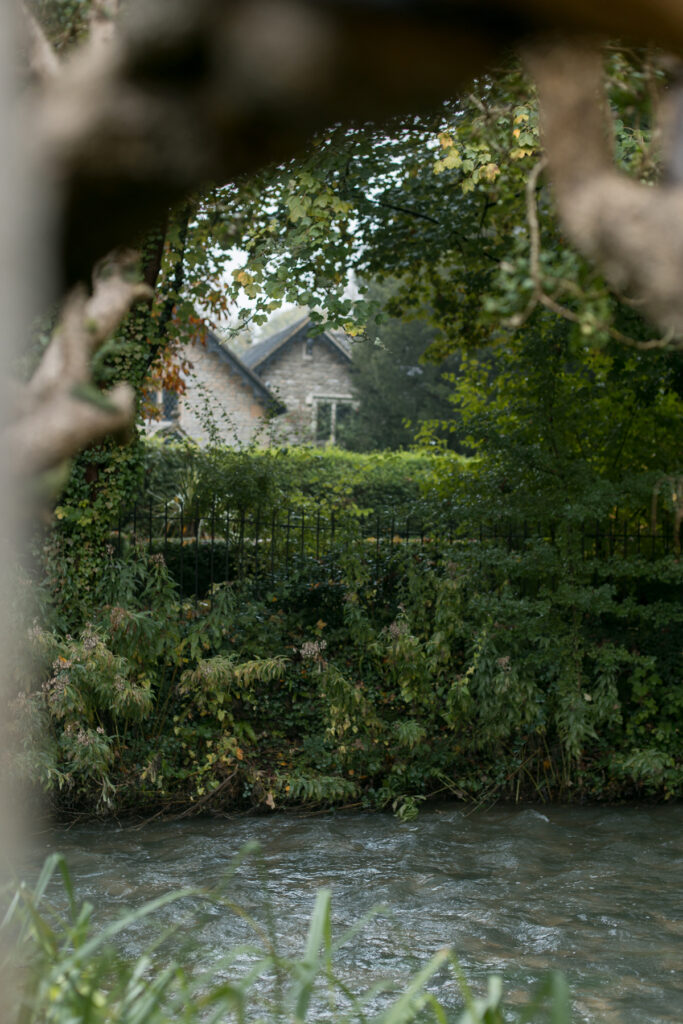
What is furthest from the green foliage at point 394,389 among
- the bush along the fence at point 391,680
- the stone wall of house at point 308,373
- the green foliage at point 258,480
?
the bush along the fence at point 391,680

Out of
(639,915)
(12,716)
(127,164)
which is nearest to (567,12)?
(127,164)

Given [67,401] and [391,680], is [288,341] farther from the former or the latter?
[67,401]

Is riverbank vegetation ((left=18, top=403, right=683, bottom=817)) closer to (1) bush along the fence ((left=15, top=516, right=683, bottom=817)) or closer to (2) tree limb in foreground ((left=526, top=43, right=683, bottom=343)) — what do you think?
(1) bush along the fence ((left=15, top=516, right=683, bottom=817))

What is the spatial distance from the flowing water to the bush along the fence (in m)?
0.29

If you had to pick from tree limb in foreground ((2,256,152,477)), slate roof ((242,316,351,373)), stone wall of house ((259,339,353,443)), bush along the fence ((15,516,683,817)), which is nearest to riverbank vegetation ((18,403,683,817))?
bush along the fence ((15,516,683,817))

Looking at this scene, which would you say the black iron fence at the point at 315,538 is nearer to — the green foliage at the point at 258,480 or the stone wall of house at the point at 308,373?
the green foliage at the point at 258,480

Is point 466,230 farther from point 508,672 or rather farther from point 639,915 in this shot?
point 639,915

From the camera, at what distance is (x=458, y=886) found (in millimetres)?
6156

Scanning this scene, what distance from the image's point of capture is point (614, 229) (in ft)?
5.78

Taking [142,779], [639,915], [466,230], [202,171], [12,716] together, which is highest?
[466,230]

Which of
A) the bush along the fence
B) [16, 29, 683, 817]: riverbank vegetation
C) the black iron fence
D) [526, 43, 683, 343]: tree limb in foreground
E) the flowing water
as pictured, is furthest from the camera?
the black iron fence

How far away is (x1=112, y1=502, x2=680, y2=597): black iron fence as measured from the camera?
8258 mm

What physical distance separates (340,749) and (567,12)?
260 inches

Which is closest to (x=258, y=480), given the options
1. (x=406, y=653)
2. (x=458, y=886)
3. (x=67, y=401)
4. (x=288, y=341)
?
(x=406, y=653)
